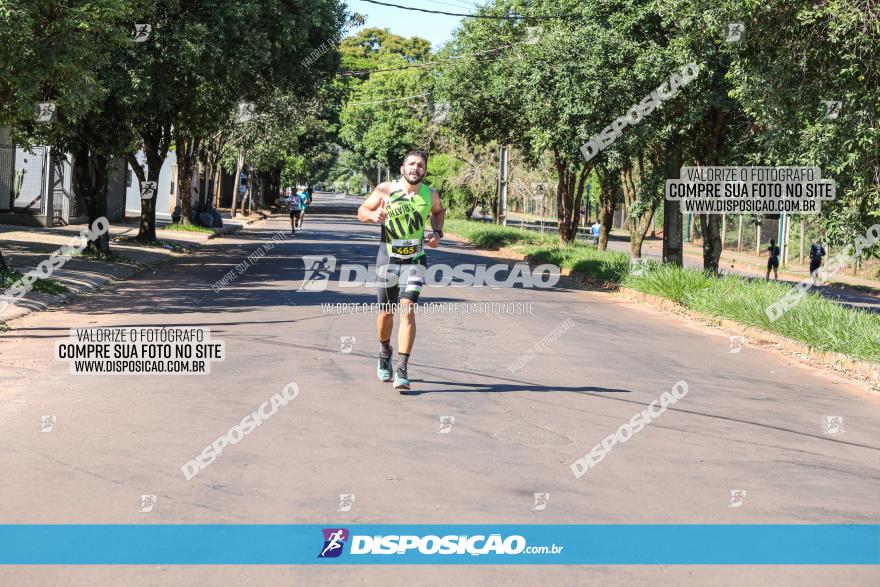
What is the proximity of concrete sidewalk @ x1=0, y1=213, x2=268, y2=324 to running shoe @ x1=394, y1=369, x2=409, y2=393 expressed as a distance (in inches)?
258

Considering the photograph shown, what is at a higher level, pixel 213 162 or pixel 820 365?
pixel 213 162

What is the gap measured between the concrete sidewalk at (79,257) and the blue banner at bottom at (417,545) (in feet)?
30.0

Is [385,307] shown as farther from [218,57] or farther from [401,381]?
[218,57]

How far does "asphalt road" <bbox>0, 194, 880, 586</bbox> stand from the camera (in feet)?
18.6

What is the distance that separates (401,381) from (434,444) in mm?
1990

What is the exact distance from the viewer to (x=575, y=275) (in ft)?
88.0

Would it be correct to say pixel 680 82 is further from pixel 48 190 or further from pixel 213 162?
pixel 213 162

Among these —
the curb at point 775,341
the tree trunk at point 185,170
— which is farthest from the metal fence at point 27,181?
the curb at point 775,341

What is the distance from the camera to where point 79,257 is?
23.5 metres

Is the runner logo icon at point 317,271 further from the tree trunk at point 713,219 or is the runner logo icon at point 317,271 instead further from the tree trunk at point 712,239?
the tree trunk at point 712,239

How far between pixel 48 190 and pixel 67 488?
2977cm

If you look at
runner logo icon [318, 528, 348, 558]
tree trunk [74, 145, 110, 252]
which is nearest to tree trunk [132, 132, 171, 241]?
tree trunk [74, 145, 110, 252]

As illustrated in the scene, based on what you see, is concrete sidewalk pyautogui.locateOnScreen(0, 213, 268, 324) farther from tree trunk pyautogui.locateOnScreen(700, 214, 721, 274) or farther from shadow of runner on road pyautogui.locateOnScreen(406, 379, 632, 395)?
tree trunk pyautogui.locateOnScreen(700, 214, 721, 274)

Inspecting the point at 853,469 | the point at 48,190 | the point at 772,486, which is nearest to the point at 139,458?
the point at 772,486
